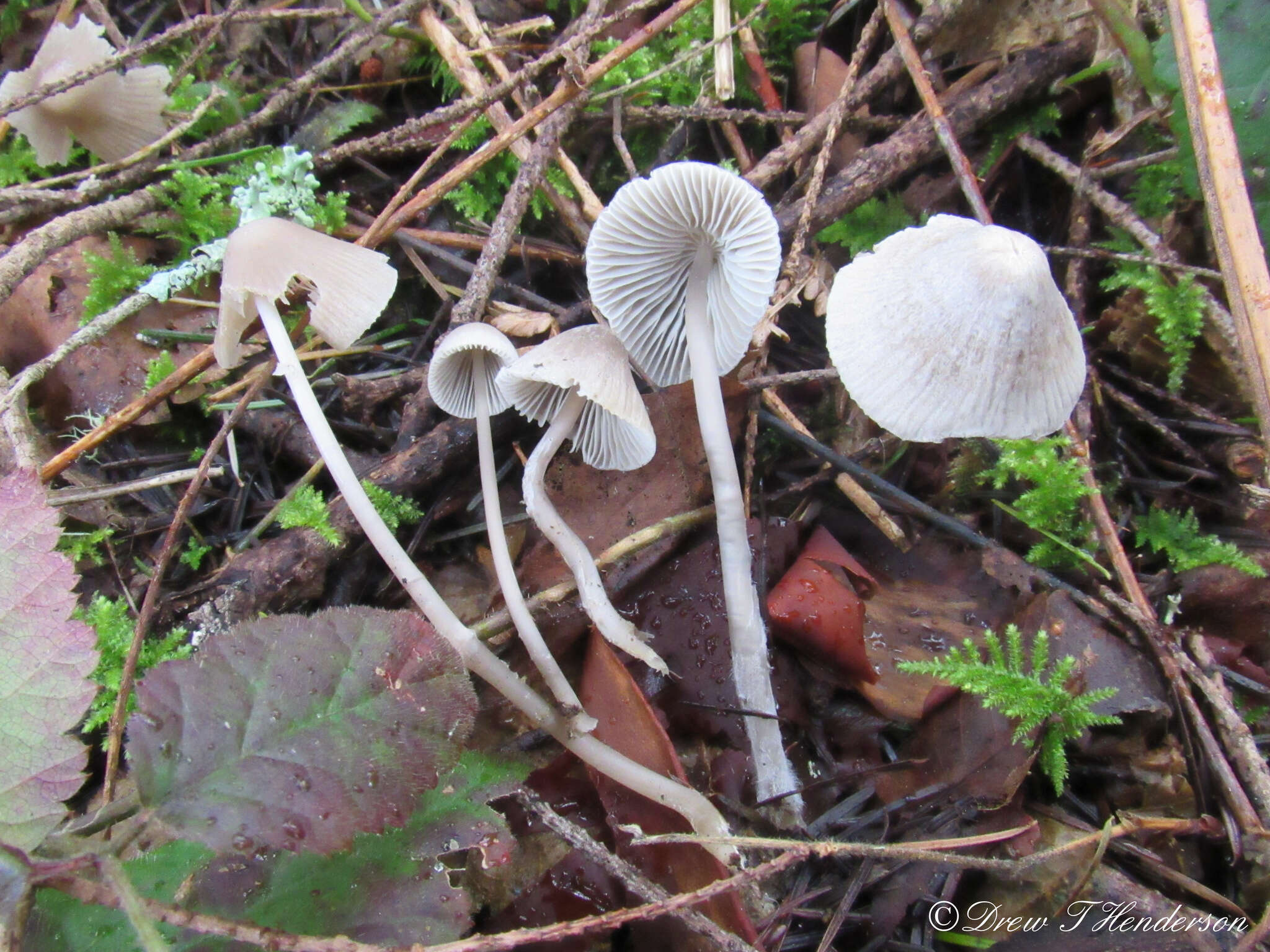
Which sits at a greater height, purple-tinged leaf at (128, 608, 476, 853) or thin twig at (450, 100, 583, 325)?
thin twig at (450, 100, 583, 325)

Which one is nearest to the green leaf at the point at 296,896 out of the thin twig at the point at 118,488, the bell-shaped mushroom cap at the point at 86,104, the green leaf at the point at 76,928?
the green leaf at the point at 76,928

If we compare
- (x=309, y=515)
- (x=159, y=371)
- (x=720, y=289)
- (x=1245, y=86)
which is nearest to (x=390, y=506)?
(x=309, y=515)

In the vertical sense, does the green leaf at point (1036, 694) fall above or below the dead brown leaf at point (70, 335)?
below

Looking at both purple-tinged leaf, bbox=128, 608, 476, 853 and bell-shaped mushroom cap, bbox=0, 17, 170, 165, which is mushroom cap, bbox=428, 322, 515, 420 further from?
bell-shaped mushroom cap, bbox=0, 17, 170, 165

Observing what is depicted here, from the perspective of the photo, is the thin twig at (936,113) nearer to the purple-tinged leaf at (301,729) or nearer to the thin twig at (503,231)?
the thin twig at (503,231)

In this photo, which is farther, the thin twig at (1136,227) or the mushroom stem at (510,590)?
the thin twig at (1136,227)

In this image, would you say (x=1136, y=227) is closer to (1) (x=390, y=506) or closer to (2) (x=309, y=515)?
(1) (x=390, y=506)

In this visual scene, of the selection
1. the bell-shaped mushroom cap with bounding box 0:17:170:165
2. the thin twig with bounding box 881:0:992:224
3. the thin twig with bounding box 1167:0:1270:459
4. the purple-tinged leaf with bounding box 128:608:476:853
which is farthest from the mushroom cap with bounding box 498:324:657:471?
the bell-shaped mushroom cap with bounding box 0:17:170:165
